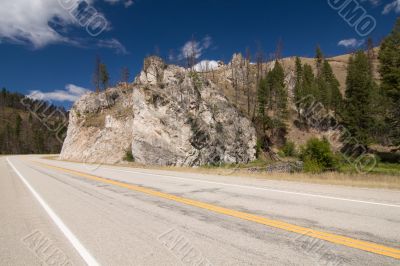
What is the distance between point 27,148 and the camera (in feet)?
407

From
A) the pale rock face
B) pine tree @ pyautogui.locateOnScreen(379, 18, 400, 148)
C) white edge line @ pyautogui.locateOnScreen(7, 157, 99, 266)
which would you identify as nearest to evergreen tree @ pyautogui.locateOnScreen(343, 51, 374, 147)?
pine tree @ pyautogui.locateOnScreen(379, 18, 400, 148)

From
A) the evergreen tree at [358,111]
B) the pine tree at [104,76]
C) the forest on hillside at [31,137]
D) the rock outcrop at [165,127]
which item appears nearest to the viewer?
the rock outcrop at [165,127]

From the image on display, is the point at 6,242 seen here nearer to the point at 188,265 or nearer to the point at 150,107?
the point at 188,265

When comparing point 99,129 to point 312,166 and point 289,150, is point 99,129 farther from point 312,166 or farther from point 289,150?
point 312,166

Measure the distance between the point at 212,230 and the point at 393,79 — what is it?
151ft

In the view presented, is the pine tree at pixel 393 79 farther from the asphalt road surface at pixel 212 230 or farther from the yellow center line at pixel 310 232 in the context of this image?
the yellow center line at pixel 310 232

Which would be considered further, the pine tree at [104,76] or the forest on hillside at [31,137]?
the forest on hillside at [31,137]

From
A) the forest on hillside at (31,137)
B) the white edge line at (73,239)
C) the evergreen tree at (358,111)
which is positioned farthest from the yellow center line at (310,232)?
the forest on hillside at (31,137)

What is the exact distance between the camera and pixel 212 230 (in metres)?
5.63

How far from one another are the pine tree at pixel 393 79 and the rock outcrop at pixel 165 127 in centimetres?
2116

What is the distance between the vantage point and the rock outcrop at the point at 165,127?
130ft

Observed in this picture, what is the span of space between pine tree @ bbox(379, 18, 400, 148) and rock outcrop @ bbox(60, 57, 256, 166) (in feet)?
69.4

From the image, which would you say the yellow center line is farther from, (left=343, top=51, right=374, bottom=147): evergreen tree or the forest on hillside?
the forest on hillside

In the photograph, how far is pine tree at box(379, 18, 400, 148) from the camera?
38.5 m
